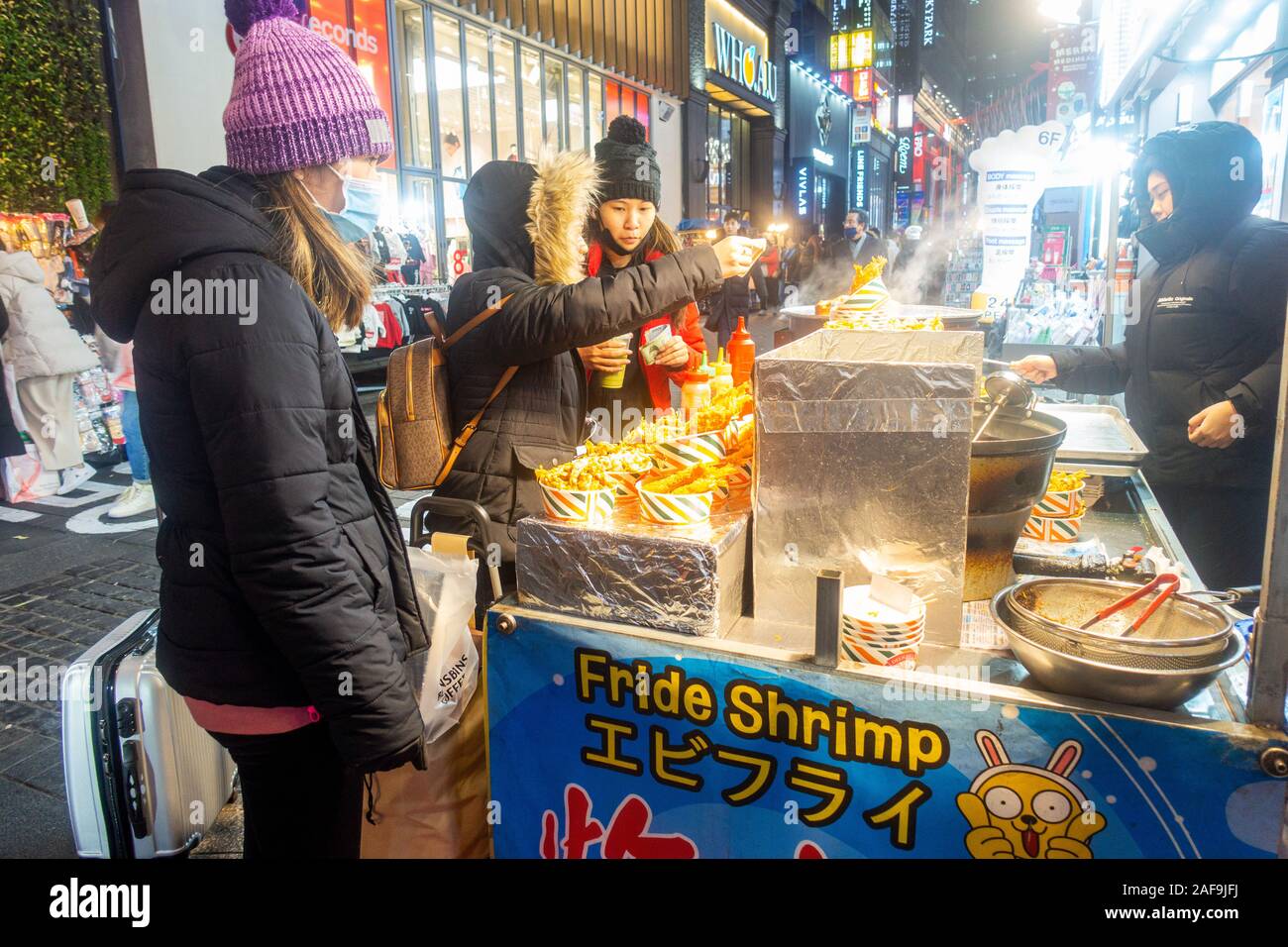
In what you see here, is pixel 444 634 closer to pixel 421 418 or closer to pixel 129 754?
pixel 421 418

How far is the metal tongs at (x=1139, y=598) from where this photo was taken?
1677 millimetres

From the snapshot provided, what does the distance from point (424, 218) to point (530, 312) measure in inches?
363

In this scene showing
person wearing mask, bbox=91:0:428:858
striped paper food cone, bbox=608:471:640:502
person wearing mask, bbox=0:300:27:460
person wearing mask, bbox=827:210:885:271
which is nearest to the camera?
person wearing mask, bbox=91:0:428:858

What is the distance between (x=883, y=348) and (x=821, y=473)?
0.37 m

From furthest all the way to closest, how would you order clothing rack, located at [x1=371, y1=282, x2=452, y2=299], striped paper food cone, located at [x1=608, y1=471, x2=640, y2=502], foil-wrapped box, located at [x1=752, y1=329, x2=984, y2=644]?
clothing rack, located at [x1=371, y1=282, x2=452, y2=299] < striped paper food cone, located at [x1=608, y1=471, x2=640, y2=502] < foil-wrapped box, located at [x1=752, y1=329, x2=984, y2=644]

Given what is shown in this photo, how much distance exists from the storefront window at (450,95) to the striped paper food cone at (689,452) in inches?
404

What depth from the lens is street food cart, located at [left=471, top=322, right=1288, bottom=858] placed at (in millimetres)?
1488

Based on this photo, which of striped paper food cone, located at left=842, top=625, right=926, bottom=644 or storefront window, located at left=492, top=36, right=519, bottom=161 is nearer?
striped paper food cone, located at left=842, top=625, right=926, bottom=644

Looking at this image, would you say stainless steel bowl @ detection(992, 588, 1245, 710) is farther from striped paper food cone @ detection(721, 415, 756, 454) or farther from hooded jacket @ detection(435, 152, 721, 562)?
hooded jacket @ detection(435, 152, 721, 562)

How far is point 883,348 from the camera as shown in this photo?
1.99 meters

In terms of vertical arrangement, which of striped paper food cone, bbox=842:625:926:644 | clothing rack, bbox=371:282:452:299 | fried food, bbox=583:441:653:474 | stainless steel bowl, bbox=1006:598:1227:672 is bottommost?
striped paper food cone, bbox=842:625:926:644

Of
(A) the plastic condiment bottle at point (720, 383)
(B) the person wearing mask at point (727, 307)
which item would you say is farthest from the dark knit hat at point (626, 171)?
(B) the person wearing mask at point (727, 307)

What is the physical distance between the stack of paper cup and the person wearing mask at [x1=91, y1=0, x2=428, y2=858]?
0.96 m

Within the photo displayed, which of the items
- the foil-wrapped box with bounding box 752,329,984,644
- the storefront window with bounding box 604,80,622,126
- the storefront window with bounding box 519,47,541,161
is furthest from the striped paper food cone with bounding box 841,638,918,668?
the storefront window with bounding box 604,80,622,126
